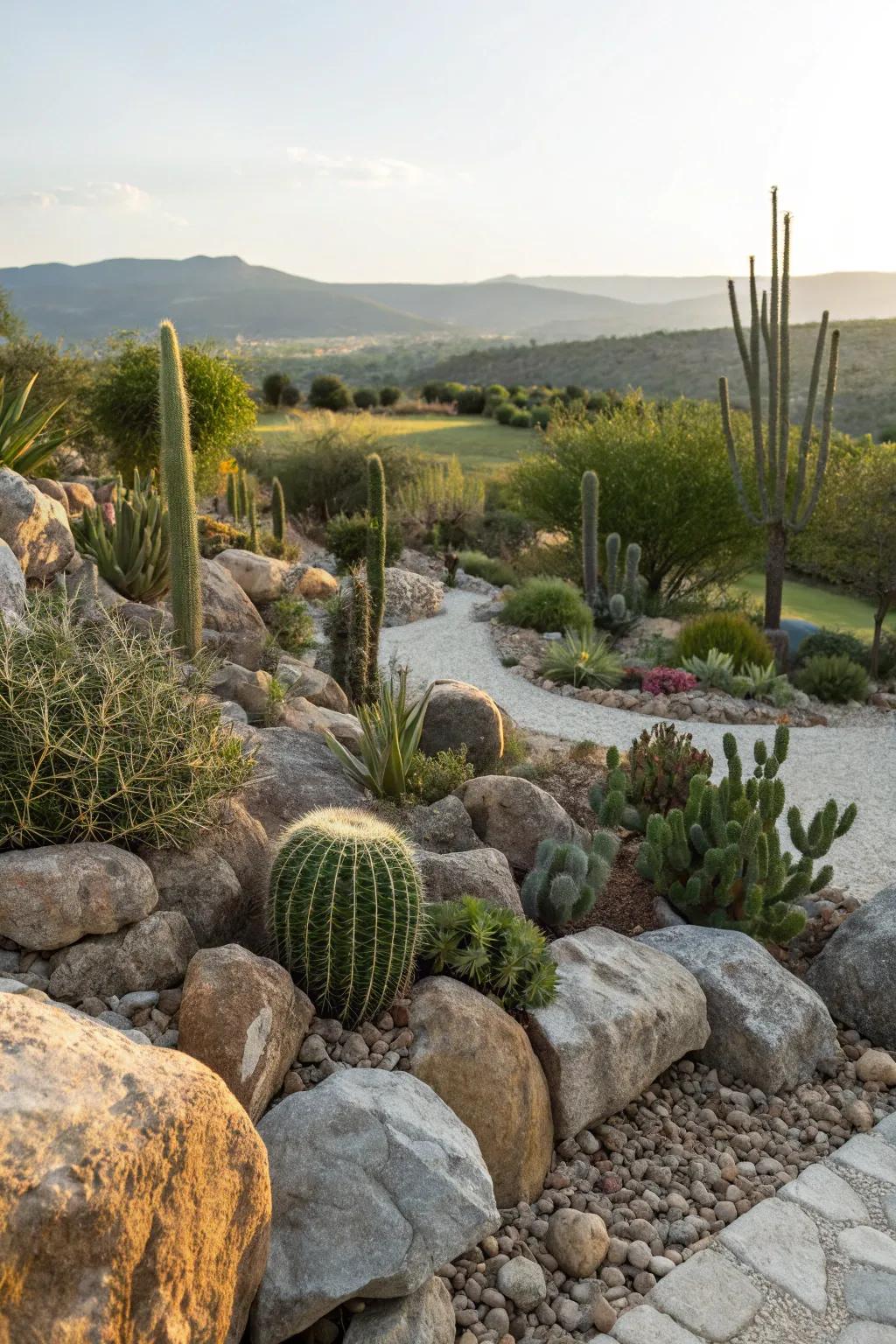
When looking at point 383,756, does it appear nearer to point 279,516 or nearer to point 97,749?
point 97,749

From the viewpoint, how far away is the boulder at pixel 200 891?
4.27 m

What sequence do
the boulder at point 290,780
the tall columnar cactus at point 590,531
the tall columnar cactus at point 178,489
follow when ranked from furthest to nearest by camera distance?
the tall columnar cactus at point 590,531, the tall columnar cactus at point 178,489, the boulder at point 290,780

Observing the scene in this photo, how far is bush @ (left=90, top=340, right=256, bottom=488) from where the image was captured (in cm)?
1609

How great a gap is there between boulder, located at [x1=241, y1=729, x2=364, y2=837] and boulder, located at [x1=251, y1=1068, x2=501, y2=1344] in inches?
68.3

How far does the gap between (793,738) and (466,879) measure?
641 centimetres

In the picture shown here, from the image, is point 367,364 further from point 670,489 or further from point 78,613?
point 78,613

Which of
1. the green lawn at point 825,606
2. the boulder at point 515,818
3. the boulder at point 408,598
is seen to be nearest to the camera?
the boulder at point 515,818

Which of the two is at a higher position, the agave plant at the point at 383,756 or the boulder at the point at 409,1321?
the agave plant at the point at 383,756

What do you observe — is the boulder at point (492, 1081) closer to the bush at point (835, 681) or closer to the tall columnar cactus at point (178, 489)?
the tall columnar cactus at point (178, 489)

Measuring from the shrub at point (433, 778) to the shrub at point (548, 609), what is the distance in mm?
7527

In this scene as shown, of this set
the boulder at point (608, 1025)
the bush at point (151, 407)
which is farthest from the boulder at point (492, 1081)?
the bush at point (151, 407)

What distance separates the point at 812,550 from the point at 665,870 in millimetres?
10710

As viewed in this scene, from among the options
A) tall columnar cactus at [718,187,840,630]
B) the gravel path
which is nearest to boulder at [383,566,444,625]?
the gravel path

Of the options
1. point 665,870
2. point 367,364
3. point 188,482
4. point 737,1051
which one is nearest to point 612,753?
point 665,870
